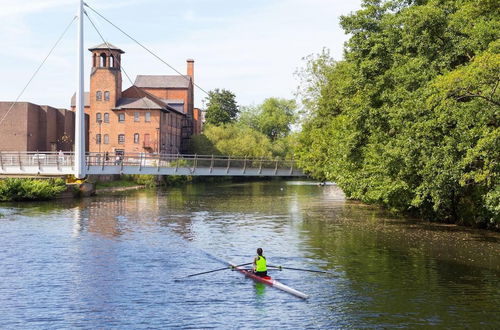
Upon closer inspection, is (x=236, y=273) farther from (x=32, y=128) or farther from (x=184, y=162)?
(x=32, y=128)

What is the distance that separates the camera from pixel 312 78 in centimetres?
6259

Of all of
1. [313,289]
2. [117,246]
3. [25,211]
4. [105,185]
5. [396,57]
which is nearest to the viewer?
[313,289]

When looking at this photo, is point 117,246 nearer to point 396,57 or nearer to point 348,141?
point 348,141

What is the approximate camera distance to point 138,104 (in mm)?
91688

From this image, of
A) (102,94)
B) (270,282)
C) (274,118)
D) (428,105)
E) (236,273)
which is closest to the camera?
(270,282)

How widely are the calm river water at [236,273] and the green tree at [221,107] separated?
7836 cm

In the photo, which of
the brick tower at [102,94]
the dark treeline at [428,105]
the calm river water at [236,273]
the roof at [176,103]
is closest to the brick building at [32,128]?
the brick tower at [102,94]

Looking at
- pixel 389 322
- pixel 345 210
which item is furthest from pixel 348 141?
pixel 389 322

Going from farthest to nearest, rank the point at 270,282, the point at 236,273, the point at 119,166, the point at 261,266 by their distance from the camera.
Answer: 1. the point at 119,166
2. the point at 236,273
3. the point at 261,266
4. the point at 270,282

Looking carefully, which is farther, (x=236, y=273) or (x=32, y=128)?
(x=32, y=128)

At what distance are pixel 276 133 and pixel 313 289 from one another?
113312 mm

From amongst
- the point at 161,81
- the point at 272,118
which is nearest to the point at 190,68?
the point at 161,81

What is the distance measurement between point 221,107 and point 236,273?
102985mm

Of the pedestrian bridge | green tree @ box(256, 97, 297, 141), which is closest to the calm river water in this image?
the pedestrian bridge
